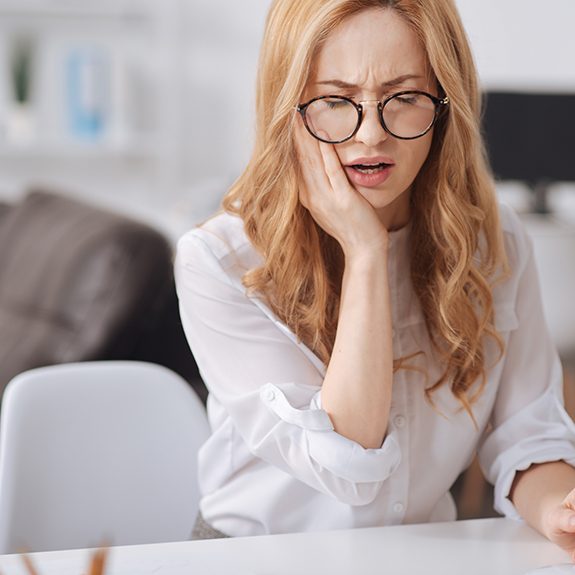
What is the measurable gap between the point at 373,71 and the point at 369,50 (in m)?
0.03

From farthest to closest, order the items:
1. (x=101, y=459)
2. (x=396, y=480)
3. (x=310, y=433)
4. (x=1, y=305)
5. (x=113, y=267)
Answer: (x=1, y=305) → (x=113, y=267) → (x=101, y=459) → (x=396, y=480) → (x=310, y=433)

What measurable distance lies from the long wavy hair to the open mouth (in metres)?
0.08

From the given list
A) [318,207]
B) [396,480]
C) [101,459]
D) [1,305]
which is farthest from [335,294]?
[1,305]

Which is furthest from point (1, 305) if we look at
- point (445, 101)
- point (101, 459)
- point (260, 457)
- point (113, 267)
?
point (445, 101)

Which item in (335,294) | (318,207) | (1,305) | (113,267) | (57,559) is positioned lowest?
(1,305)

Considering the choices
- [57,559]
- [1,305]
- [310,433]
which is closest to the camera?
[57,559]

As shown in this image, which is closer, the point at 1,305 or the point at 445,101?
the point at 445,101

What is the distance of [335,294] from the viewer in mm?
1344

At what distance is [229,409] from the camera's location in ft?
4.19

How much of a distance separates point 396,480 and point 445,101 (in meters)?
0.47

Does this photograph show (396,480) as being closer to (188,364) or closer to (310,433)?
(310,433)

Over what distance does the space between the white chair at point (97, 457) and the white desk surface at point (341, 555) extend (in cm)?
41

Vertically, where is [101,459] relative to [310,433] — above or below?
below

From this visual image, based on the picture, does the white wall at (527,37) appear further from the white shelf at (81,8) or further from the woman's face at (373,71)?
the woman's face at (373,71)
